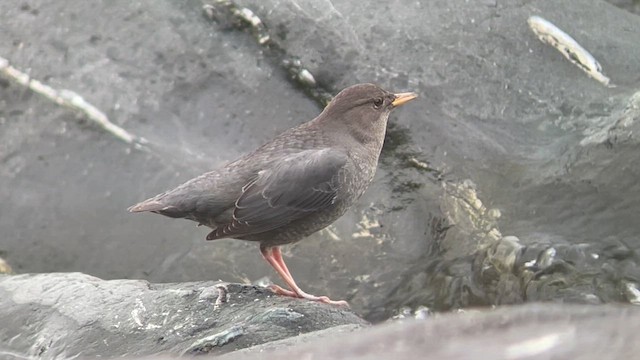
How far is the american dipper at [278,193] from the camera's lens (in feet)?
15.1

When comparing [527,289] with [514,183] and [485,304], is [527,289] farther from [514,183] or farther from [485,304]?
[514,183]

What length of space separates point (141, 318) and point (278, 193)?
87 cm

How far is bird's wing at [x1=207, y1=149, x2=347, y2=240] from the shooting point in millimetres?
4609

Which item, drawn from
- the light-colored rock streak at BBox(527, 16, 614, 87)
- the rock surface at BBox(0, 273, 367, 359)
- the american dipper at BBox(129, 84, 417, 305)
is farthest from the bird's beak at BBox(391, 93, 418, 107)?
the rock surface at BBox(0, 273, 367, 359)

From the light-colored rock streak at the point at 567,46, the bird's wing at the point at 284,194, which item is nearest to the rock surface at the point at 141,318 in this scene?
the bird's wing at the point at 284,194

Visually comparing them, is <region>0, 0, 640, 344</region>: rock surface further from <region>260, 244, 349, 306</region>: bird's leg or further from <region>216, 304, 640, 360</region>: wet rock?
<region>216, 304, 640, 360</region>: wet rock

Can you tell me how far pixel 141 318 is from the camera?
4.16 meters

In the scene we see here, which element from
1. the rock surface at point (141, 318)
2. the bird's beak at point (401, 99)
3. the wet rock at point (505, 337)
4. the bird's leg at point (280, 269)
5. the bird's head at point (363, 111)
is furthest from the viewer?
the bird's beak at point (401, 99)

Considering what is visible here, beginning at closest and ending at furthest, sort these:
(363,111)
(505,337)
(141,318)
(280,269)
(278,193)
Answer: (505,337) < (141,318) < (278,193) < (280,269) < (363,111)

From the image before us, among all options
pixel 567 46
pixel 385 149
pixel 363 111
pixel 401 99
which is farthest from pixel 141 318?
pixel 567 46

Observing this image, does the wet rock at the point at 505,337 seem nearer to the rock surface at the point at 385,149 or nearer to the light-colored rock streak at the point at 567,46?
the rock surface at the point at 385,149

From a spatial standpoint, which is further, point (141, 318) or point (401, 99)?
point (401, 99)

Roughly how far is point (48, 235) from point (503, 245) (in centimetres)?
239

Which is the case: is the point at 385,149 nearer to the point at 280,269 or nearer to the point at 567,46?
the point at 567,46
